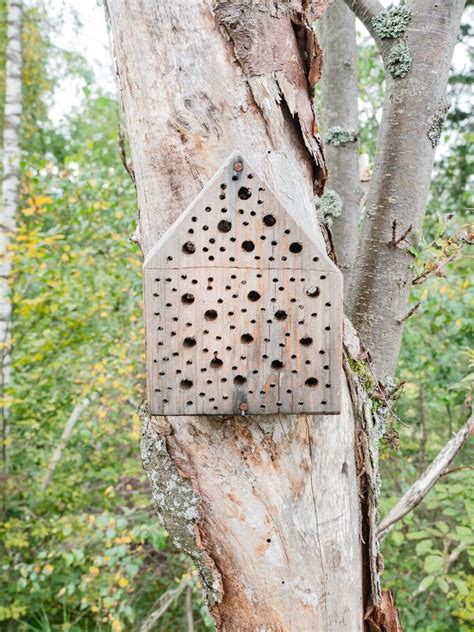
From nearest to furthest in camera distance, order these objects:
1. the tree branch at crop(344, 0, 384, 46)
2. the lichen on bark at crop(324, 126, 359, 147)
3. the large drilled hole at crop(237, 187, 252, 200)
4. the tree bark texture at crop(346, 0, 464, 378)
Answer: the large drilled hole at crop(237, 187, 252, 200), the tree bark texture at crop(346, 0, 464, 378), the tree branch at crop(344, 0, 384, 46), the lichen on bark at crop(324, 126, 359, 147)

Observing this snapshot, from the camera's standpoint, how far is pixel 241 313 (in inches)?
48.2

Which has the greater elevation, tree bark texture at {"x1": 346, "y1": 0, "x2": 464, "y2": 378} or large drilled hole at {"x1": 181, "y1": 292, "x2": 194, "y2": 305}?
tree bark texture at {"x1": 346, "y1": 0, "x2": 464, "y2": 378}

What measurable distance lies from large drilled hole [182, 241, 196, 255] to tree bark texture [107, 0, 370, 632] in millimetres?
121

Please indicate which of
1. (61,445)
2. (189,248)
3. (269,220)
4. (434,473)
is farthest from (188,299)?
(61,445)

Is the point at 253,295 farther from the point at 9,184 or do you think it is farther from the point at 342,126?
the point at 9,184

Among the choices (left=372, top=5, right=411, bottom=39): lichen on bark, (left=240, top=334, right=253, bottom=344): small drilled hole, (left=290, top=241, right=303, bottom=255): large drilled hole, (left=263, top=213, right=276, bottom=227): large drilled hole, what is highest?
(left=372, top=5, right=411, bottom=39): lichen on bark

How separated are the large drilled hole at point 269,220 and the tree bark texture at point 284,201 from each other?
11cm

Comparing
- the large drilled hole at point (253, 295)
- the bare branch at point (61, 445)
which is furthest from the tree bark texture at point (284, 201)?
the bare branch at point (61, 445)

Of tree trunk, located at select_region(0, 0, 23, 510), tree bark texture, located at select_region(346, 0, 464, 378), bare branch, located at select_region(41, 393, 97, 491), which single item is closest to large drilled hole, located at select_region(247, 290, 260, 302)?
tree bark texture, located at select_region(346, 0, 464, 378)

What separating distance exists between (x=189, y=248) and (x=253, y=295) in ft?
0.57

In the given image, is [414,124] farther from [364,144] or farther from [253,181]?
[364,144]

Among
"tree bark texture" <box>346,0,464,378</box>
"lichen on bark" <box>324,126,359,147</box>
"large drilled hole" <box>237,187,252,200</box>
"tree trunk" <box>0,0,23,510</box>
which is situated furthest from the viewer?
"tree trunk" <box>0,0,23,510</box>

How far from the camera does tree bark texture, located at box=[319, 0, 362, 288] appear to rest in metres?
2.28

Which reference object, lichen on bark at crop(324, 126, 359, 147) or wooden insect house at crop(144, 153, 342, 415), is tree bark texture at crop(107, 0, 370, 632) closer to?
wooden insect house at crop(144, 153, 342, 415)
